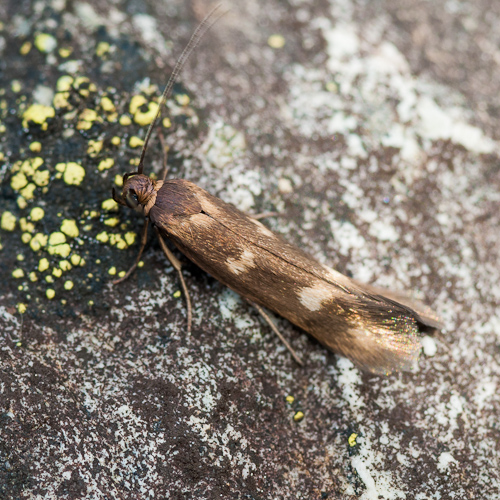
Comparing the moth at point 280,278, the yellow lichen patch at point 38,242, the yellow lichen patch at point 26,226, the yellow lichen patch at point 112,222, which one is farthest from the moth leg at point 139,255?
the yellow lichen patch at point 26,226

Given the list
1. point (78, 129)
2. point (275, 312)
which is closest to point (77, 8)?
point (78, 129)

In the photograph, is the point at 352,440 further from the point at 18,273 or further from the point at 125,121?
the point at 125,121

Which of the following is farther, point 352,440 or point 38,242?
point 38,242

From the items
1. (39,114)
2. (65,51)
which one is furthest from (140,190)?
(65,51)

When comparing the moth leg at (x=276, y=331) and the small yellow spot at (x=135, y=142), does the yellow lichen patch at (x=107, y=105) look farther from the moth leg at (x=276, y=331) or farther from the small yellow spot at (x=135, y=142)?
the moth leg at (x=276, y=331)

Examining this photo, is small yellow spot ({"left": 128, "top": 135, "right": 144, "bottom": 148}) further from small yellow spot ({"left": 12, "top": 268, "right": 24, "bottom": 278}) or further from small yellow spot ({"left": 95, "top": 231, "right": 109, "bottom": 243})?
small yellow spot ({"left": 12, "top": 268, "right": 24, "bottom": 278})

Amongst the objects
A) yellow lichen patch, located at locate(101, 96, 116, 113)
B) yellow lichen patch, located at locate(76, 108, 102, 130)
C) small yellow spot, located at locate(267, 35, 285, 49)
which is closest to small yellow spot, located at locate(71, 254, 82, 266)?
yellow lichen patch, located at locate(76, 108, 102, 130)
